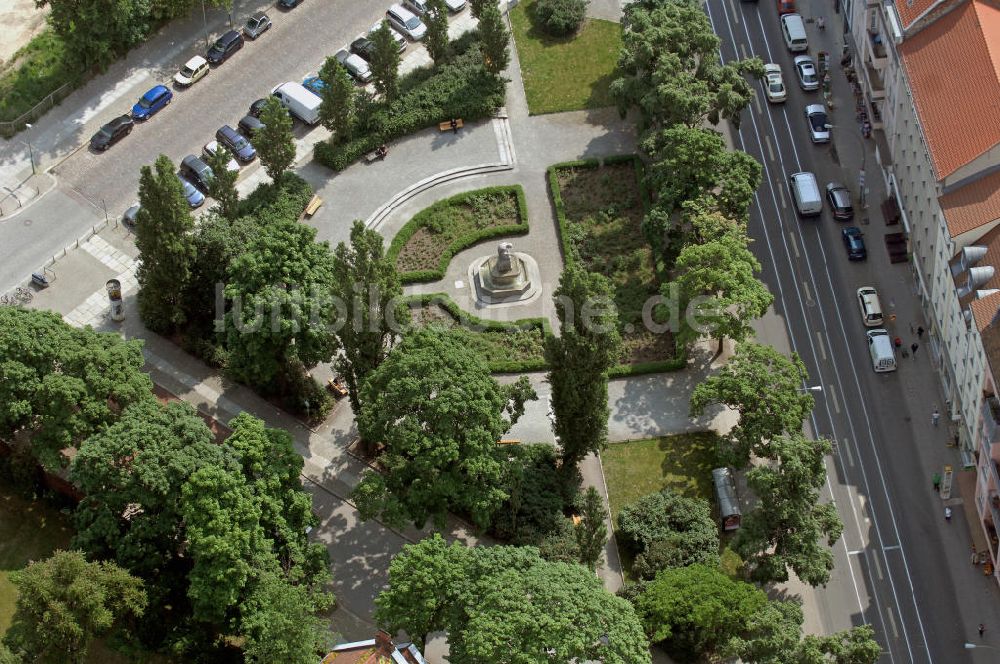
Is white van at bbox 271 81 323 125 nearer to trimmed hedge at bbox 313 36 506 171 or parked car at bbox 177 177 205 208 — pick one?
trimmed hedge at bbox 313 36 506 171

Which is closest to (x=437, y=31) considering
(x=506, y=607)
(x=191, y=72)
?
(x=191, y=72)

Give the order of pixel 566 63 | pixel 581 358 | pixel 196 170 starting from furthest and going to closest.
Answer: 1. pixel 566 63
2. pixel 196 170
3. pixel 581 358

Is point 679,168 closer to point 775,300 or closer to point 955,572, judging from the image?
point 775,300

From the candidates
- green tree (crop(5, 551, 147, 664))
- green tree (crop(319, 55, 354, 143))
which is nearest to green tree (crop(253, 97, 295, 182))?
green tree (crop(319, 55, 354, 143))

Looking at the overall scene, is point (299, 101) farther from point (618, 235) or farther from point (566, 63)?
point (618, 235)

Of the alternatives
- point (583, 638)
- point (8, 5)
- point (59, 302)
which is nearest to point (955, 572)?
point (583, 638)

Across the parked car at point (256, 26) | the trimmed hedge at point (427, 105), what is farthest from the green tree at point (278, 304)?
the parked car at point (256, 26)
